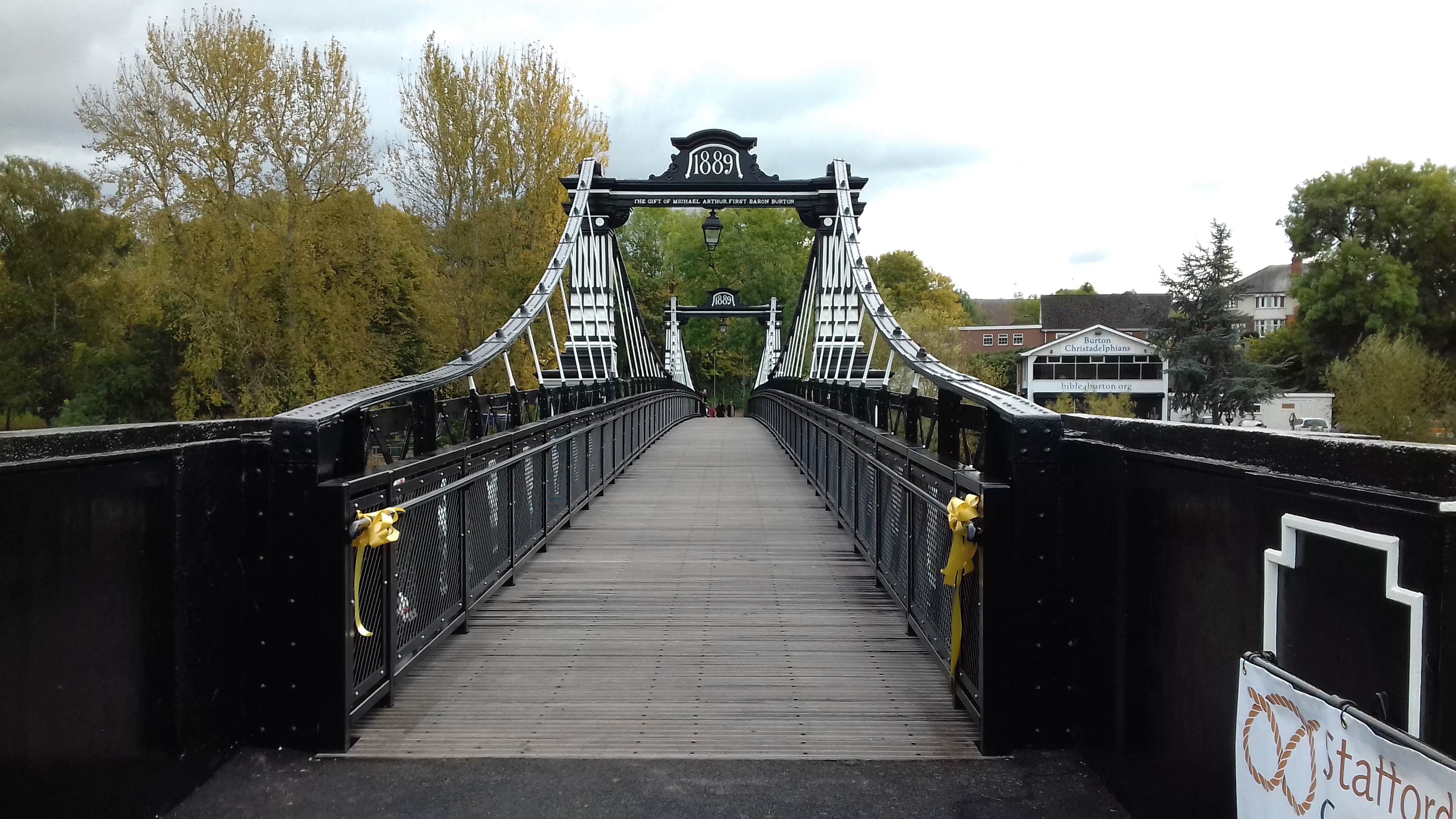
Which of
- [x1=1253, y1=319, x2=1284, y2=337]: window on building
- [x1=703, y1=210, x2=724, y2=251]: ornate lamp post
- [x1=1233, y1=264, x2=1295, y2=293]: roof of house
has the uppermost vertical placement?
[x1=1233, y1=264, x2=1295, y2=293]: roof of house

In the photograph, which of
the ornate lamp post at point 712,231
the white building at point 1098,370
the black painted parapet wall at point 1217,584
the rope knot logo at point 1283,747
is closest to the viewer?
the black painted parapet wall at point 1217,584

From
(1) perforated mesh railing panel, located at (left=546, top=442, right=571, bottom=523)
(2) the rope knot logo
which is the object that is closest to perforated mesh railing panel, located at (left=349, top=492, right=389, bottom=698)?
(2) the rope knot logo

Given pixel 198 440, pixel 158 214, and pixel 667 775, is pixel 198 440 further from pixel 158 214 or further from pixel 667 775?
pixel 158 214

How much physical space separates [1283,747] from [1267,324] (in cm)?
9317

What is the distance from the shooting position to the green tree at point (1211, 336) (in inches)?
1636

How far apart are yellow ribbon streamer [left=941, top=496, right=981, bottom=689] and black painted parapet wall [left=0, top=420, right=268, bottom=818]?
8.16 ft

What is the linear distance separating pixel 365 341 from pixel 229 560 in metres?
24.3

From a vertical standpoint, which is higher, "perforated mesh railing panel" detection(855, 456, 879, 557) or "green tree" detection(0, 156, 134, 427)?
"green tree" detection(0, 156, 134, 427)

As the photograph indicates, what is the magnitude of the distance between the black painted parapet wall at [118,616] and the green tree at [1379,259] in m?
48.7

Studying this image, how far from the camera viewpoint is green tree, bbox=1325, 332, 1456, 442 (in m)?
37.7

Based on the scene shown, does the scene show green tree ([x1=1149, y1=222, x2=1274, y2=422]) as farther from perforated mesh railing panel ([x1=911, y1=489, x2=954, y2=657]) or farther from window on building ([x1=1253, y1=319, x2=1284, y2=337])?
perforated mesh railing panel ([x1=911, y1=489, x2=954, y2=657])

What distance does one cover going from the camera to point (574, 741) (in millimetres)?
3857

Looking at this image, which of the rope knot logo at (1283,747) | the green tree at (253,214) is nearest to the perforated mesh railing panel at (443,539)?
the rope knot logo at (1283,747)

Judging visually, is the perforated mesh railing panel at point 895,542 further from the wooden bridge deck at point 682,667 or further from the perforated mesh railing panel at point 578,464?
the perforated mesh railing panel at point 578,464
